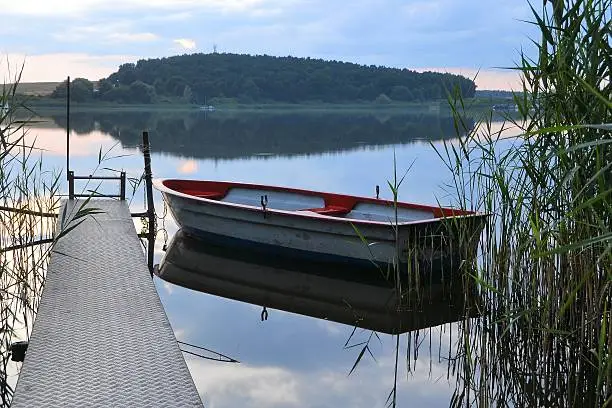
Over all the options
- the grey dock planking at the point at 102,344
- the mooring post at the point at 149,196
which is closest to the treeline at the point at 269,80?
the mooring post at the point at 149,196

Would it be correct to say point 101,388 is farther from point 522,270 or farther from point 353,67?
point 353,67

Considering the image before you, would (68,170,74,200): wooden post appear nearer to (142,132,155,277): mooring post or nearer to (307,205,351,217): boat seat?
(142,132,155,277): mooring post

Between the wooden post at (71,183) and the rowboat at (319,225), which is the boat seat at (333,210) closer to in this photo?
the rowboat at (319,225)

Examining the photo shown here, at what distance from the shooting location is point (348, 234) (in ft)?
23.4

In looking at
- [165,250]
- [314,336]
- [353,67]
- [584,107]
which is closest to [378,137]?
[353,67]

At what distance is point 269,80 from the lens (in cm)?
4734

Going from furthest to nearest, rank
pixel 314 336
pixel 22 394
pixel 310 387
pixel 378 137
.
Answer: pixel 378 137 < pixel 314 336 < pixel 310 387 < pixel 22 394

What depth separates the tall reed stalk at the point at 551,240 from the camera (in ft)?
10.3

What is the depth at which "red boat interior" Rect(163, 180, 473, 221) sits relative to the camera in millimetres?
7719

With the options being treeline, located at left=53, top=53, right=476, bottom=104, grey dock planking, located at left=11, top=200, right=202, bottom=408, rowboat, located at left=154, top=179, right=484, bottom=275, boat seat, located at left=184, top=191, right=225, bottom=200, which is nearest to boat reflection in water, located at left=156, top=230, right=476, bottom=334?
rowboat, located at left=154, top=179, right=484, bottom=275

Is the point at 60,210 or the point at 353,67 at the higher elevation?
the point at 353,67

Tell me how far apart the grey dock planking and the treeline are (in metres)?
42.2

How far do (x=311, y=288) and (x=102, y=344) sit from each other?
361 centimetres

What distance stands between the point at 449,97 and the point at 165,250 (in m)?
5.20
